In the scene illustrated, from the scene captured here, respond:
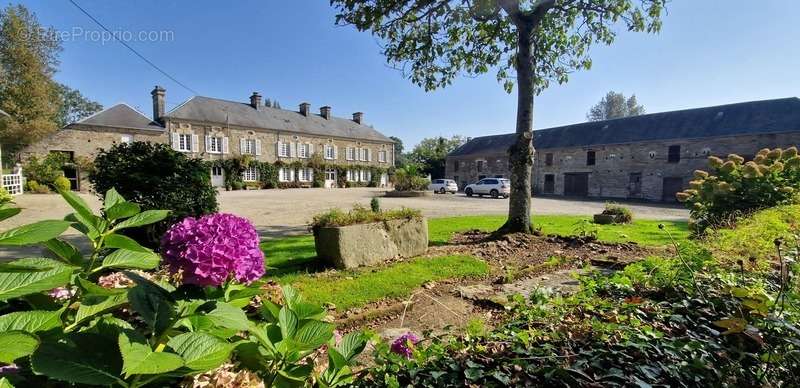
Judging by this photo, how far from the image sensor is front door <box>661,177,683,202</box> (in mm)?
26619

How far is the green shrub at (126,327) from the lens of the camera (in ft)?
2.36

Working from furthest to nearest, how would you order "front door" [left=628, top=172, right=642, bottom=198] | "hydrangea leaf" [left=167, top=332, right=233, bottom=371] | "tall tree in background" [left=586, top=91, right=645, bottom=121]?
"tall tree in background" [left=586, top=91, right=645, bottom=121], "front door" [left=628, top=172, right=642, bottom=198], "hydrangea leaf" [left=167, top=332, right=233, bottom=371]

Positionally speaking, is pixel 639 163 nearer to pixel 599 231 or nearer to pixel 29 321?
pixel 599 231

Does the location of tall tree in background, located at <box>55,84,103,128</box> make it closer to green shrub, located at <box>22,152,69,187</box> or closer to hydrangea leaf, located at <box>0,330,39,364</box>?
green shrub, located at <box>22,152,69,187</box>

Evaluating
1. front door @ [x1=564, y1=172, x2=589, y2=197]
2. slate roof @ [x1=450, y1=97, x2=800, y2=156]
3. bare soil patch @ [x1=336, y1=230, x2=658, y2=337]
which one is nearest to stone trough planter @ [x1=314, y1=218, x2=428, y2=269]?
bare soil patch @ [x1=336, y1=230, x2=658, y2=337]

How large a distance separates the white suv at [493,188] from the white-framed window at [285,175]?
791 inches

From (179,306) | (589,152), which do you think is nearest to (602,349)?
(179,306)

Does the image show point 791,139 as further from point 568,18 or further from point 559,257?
point 559,257

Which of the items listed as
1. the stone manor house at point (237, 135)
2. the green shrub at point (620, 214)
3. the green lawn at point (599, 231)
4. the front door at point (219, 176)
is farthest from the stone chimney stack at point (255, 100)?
the green shrub at point (620, 214)

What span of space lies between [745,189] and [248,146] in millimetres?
36427

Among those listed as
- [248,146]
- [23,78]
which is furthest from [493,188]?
[23,78]

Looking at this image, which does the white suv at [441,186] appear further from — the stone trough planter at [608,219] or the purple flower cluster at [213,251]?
the purple flower cluster at [213,251]

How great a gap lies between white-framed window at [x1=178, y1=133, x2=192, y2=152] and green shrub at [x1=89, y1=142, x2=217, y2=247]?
30.4m

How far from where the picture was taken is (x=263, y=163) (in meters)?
36.3
